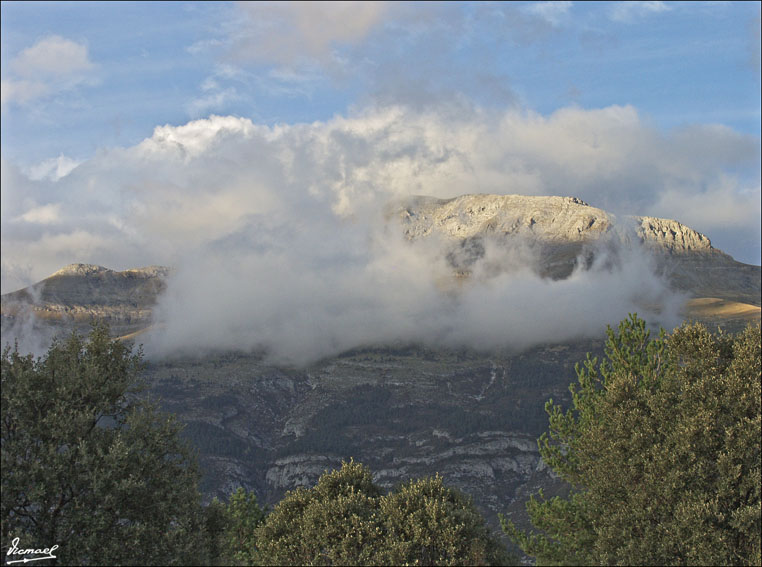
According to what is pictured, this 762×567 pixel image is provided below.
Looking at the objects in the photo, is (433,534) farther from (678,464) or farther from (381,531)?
(678,464)

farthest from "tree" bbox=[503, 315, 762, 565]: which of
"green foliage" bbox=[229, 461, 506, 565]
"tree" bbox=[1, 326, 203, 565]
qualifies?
"tree" bbox=[1, 326, 203, 565]

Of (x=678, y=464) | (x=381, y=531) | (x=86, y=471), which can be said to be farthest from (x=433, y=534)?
(x=86, y=471)

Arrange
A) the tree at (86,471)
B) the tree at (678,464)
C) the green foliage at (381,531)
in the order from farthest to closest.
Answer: the green foliage at (381,531), the tree at (678,464), the tree at (86,471)

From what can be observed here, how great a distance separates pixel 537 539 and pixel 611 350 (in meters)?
19.7

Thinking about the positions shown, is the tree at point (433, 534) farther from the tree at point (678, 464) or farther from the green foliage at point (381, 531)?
the tree at point (678, 464)

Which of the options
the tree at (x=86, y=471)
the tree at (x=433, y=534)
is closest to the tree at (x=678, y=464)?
the tree at (x=433, y=534)

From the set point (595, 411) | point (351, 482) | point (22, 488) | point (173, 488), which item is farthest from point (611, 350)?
point (22, 488)

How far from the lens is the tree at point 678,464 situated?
4597cm

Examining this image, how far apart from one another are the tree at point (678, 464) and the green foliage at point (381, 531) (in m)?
10.3

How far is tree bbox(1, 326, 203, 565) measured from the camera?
28547mm

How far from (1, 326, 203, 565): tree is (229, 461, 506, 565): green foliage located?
1680 cm

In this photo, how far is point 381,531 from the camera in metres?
48.0

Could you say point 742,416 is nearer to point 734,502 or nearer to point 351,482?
point 734,502

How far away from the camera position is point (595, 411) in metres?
63.3
